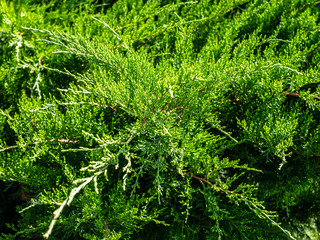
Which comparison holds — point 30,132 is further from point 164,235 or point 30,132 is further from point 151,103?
point 164,235

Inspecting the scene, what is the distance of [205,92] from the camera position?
1.42 m

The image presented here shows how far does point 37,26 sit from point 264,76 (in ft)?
5.10

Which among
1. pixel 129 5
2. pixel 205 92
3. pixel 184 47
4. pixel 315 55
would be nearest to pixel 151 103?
pixel 205 92

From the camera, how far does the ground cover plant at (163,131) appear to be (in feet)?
4.33

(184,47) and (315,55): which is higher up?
(184,47)

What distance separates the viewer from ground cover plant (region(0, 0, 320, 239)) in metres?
1.32

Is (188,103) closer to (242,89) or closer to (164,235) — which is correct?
(242,89)

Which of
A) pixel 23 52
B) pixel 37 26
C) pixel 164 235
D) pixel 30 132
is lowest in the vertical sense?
pixel 164 235

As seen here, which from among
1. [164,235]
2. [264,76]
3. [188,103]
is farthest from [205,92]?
[164,235]

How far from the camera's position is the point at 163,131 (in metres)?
1.21

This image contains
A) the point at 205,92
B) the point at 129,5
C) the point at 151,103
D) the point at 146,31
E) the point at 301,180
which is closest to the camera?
the point at 151,103

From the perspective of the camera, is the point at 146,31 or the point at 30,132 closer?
the point at 30,132

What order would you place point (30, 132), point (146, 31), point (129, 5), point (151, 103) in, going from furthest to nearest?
point (129, 5) → point (146, 31) → point (30, 132) → point (151, 103)

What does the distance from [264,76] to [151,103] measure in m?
0.72
